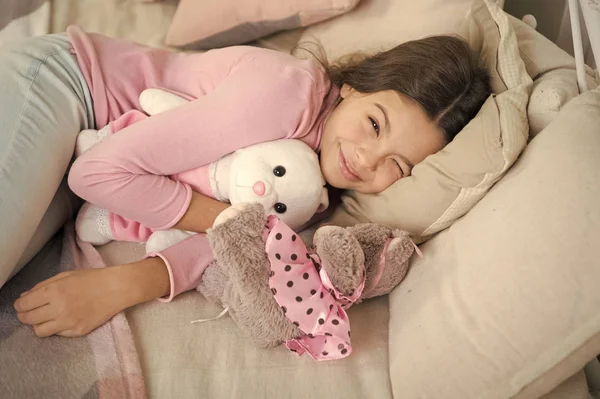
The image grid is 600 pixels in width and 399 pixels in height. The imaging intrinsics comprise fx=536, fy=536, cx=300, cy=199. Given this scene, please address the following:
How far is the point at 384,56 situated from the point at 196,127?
42 centimetres

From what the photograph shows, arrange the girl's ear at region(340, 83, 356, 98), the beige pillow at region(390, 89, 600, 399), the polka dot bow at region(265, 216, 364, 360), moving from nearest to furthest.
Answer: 1. the beige pillow at region(390, 89, 600, 399)
2. the polka dot bow at region(265, 216, 364, 360)
3. the girl's ear at region(340, 83, 356, 98)

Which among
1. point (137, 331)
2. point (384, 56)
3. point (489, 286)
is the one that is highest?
point (384, 56)

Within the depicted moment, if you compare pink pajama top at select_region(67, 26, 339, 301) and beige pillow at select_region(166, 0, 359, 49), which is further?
beige pillow at select_region(166, 0, 359, 49)

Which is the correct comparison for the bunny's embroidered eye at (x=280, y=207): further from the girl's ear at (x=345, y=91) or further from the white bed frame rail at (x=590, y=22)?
the white bed frame rail at (x=590, y=22)

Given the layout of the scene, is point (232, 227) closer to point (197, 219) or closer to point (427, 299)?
point (197, 219)

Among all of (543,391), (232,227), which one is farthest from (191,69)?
(543,391)

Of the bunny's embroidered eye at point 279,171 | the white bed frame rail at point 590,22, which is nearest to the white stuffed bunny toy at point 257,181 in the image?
the bunny's embroidered eye at point 279,171

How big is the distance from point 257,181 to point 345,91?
0.30 m

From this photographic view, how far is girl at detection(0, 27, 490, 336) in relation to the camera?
858 millimetres

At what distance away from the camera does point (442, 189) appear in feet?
3.00

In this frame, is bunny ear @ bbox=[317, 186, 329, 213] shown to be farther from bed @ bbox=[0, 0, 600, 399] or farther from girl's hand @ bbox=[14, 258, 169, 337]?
girl's hand @ bbox=[14, 258, 169, 337]

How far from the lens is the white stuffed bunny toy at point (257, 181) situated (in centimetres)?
91

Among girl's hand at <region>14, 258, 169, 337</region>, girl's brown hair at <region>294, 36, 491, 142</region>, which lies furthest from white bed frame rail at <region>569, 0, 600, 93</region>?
girl's hand at <region>14, 258, 169, 337</region>

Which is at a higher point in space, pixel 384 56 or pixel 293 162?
pixel 384 56
